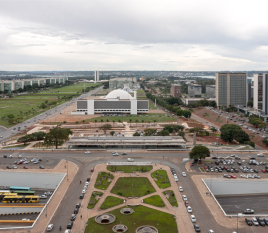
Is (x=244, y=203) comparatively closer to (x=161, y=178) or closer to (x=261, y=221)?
(x=261, y=221)

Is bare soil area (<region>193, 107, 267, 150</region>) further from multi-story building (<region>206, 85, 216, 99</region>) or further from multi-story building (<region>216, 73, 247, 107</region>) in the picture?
multi-story building (<region>206, 85, 216, 99</region>)

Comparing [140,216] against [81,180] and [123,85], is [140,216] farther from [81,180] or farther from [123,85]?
[123,85]

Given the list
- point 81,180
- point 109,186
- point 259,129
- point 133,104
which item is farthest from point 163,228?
point 133,104

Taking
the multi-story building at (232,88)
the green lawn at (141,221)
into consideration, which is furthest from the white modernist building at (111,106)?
the green lawn at (141,221)

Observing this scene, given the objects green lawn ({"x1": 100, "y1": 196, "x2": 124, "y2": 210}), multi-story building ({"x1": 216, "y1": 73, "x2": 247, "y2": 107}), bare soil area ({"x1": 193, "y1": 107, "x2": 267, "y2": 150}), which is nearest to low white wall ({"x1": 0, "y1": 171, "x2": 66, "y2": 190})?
green lawn ({"x1": 100, "y1": 196, "x2": 124, "y2": 210})

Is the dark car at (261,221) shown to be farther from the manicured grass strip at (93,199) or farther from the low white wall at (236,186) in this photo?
the manicured grass strip at (93,199)

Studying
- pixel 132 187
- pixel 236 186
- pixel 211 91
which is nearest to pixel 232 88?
pixel 211 91
